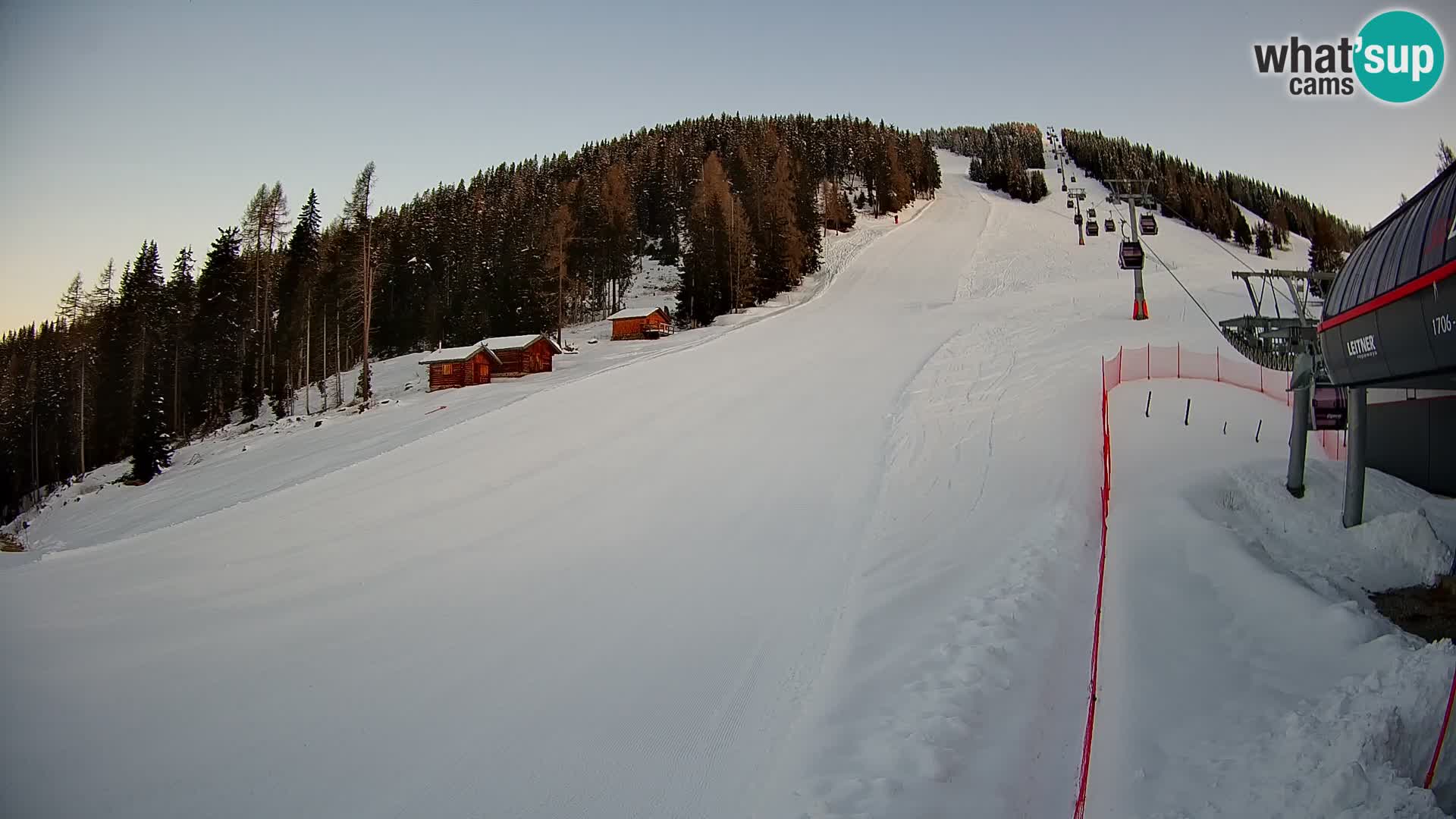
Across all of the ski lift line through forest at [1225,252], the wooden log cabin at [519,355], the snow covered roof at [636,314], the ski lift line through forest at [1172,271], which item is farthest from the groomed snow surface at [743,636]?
the snow covered roof at [636,314]

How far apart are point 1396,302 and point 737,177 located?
76.1m

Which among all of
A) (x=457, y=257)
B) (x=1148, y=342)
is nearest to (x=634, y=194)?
(x=457, y=257)

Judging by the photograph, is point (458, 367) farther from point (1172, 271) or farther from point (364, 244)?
point (1172, 271)

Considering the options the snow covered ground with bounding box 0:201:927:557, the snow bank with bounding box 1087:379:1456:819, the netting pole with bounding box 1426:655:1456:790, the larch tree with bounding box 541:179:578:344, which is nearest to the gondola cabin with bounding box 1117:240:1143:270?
the snow bank with bounding box 1087:379:1456:819

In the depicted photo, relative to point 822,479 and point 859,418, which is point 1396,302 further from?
point 859,418

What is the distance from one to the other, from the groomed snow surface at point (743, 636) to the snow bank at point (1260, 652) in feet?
0.14

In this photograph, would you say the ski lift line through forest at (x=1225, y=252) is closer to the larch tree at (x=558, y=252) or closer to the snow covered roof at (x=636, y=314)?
the snow covered roof at (x=636, y=314)

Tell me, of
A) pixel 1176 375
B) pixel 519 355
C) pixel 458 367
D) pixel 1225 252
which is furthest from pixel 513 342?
pixel 1225 252

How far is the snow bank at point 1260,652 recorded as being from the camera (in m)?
5.50

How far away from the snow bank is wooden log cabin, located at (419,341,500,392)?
34.6m

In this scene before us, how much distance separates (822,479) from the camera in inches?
593

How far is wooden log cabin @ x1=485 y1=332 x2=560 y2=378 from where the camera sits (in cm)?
4106

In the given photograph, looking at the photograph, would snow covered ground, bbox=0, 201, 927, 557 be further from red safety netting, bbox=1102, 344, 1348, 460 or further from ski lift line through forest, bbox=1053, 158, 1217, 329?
ski lift line through forest, bbox=1053, 158, 1217, 329

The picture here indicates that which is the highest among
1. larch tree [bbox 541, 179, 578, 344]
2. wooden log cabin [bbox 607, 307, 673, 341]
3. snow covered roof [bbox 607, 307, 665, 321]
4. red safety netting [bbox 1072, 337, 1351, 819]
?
larch tree [bbox 541, 179, 578, 344]
